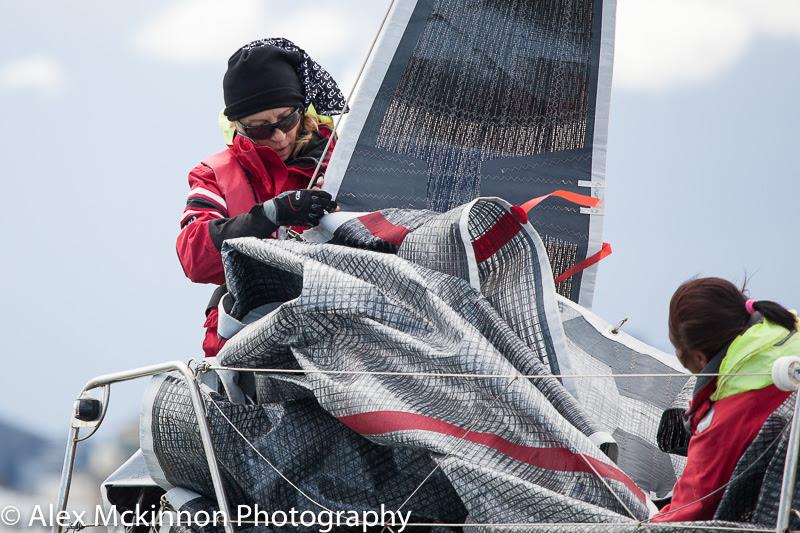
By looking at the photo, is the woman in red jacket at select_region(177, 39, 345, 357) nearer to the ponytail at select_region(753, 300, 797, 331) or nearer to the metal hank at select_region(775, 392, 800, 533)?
the ponytail at select_region(753, 300, 797, 331)

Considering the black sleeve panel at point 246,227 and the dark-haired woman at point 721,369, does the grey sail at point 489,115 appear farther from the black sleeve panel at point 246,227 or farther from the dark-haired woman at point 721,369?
the dark-haired woman at point 721,369

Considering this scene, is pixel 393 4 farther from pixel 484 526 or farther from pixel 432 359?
pixel 484 526

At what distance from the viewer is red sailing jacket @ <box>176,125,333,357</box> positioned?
2242 mm

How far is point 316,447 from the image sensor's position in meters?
1.67

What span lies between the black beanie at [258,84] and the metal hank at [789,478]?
4.89ft

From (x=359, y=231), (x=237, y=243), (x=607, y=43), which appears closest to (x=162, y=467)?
(x=237, y=243)

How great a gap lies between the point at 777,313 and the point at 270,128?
1309mm

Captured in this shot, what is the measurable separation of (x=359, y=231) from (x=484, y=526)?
0.66 meters

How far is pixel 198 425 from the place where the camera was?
1.72 m

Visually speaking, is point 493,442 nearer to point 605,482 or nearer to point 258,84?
point 605,482

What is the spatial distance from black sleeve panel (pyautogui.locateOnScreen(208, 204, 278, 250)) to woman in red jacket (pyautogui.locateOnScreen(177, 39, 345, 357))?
70mm

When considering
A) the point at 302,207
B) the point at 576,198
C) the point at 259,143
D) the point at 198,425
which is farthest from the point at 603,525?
the point at 259,143

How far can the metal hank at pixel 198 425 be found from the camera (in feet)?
5.37

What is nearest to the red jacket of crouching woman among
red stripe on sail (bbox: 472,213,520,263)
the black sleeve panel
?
red stripe on sail (bbox: 472,213,520,263)
